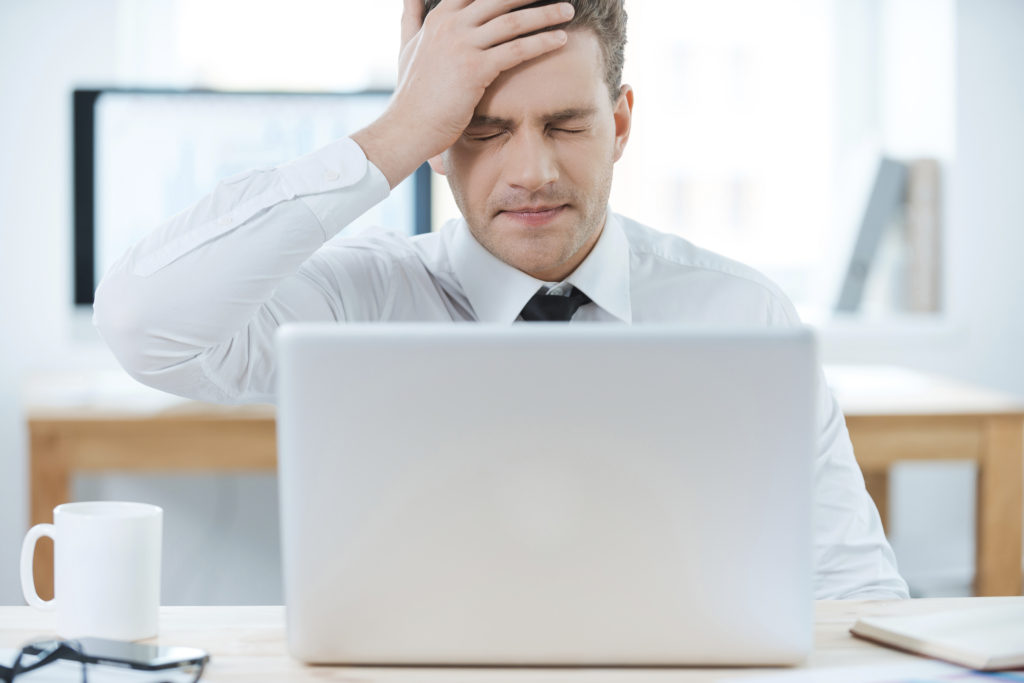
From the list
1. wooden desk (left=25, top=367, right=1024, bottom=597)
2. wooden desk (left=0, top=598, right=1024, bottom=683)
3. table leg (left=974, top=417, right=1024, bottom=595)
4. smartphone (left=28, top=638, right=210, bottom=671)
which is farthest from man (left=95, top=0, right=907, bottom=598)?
table leg (left=974, top=417, right=1024, bottom=595)

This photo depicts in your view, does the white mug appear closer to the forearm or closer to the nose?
the forearm

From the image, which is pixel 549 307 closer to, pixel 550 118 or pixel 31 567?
pixel 550 118

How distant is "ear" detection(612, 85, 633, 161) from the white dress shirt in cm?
11

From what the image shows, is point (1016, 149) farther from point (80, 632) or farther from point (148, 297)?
point (80, 632)

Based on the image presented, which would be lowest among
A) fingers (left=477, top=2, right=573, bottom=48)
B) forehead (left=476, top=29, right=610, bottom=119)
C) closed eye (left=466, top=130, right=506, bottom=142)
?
closed eye (left=466, top=130, right=506, bottom=142)

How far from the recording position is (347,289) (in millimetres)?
1352

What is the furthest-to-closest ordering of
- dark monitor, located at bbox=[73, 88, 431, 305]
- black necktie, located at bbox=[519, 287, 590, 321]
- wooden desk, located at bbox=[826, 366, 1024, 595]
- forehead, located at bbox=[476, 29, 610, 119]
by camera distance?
1. dark monitor, located at bbox=[73, 88, 431, 305]
2. wooden desk, located at bbox=[826, 366, 1024, 595]
3. black necktie, located at bbox=[519, 287, 590, 321]
4. forehead, located at bbox=[476, 29, 610, 119]

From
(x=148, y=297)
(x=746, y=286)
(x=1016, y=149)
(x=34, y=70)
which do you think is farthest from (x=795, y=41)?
(x=148, y=297)

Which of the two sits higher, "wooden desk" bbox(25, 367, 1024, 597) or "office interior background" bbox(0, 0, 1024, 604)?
"office interior background" bbox(0, 0, 1024, 604)

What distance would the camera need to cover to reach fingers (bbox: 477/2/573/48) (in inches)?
44.5

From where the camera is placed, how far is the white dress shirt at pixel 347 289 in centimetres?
106

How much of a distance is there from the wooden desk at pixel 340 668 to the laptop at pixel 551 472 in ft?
0.12

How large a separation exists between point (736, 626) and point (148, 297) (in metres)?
0.66

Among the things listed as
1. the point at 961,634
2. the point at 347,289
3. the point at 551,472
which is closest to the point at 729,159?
the point at 347,289
